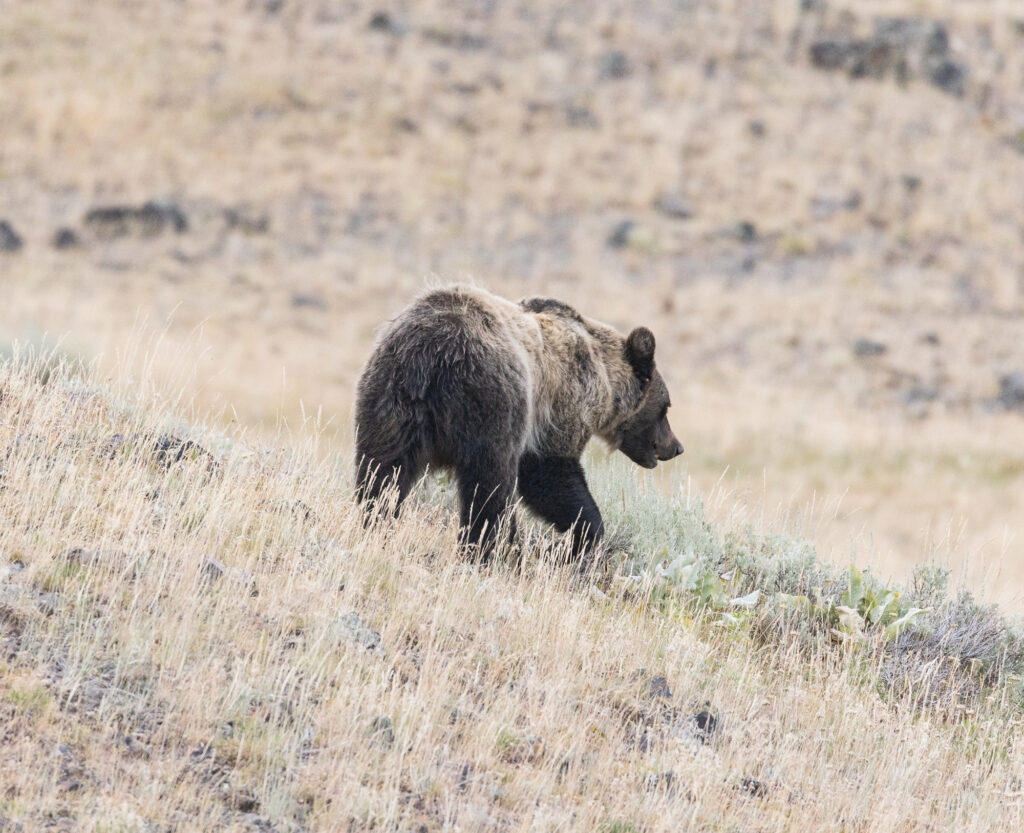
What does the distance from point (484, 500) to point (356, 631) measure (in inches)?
63.4

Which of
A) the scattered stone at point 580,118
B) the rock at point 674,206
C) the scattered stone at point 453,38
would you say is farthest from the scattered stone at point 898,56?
the scattered stone at point 453,38

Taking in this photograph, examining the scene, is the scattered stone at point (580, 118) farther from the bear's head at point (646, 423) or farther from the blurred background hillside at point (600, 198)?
the bear's head at point (646, 423)

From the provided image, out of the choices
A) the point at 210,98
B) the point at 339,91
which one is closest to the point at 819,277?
the point at 339,91

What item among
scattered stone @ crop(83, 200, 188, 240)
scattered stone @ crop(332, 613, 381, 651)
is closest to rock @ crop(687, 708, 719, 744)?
scattered stone @ crop(332, 613, 381, 651)

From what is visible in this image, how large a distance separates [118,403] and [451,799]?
4725 mm

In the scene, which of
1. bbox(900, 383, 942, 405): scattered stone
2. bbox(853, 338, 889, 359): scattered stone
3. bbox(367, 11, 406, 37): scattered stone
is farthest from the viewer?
bbox(367, 11, 406, 37): scattered stone

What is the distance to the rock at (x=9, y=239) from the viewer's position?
3119 centimetres

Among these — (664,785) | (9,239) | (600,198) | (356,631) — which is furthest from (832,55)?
(664,785)

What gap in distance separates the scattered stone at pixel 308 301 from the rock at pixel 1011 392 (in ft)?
52.4

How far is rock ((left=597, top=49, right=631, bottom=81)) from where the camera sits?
147ft

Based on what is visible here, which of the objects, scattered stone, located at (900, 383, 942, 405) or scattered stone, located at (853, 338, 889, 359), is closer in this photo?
scattered stone, located at (900, 383, 942, 405)

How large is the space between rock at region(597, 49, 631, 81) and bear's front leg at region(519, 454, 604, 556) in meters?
38.5

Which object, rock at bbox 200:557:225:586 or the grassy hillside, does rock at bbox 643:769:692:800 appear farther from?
rock at bbox 200:557:225:586

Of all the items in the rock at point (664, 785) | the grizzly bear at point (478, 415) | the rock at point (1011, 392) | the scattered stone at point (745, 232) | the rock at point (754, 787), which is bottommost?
the rock at point (1011, 392)
